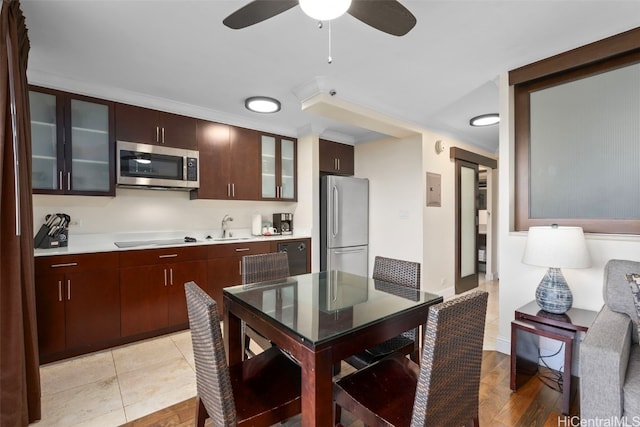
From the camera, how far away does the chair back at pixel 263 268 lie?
7.19ft

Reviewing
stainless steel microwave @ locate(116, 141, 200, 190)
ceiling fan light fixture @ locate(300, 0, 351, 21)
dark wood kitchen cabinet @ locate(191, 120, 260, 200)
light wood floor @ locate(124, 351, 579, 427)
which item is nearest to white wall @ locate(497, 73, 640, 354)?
light wood floor @ locate(124, 351, 579, 427)

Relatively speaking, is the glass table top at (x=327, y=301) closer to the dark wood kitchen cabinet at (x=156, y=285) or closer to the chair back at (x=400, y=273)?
the chair back at (x=400, y=273)

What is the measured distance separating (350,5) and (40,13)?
1882 mm

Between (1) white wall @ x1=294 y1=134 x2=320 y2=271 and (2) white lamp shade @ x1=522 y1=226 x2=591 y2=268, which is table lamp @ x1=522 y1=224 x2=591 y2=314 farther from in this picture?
(1) white wall @ x1=294 y1=134 x2=320 y2=271

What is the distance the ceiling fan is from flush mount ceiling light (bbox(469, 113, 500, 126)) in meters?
2.63

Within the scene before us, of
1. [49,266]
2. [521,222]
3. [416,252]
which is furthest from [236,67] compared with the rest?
[416,252]

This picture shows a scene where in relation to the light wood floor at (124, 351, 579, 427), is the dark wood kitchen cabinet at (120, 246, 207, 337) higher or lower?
higher

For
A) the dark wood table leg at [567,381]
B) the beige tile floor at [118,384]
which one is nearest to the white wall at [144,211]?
the beige tile floor at [118,384]

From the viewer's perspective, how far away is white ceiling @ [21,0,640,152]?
178 cm

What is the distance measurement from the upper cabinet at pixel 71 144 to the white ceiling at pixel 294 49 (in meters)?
0.15

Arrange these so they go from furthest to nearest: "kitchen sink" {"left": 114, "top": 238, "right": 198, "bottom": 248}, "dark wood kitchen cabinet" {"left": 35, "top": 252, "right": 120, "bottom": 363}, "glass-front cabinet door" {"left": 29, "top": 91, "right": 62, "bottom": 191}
A: "kitchen sink" {"left": 114, "top": 238, "right": 198, "bottom": 248}
"glass-front cabinet door" {"left": 29, "top": 91, "right": 62, "bottom": 191}
"dark wood kitchen cabinet" {"left": 35, "top": 252, "right": 120, "bottom": 363}

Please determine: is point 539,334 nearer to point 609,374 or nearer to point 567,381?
point 567,381

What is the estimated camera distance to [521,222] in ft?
8.30

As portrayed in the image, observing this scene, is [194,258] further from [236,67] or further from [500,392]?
[500,392]
